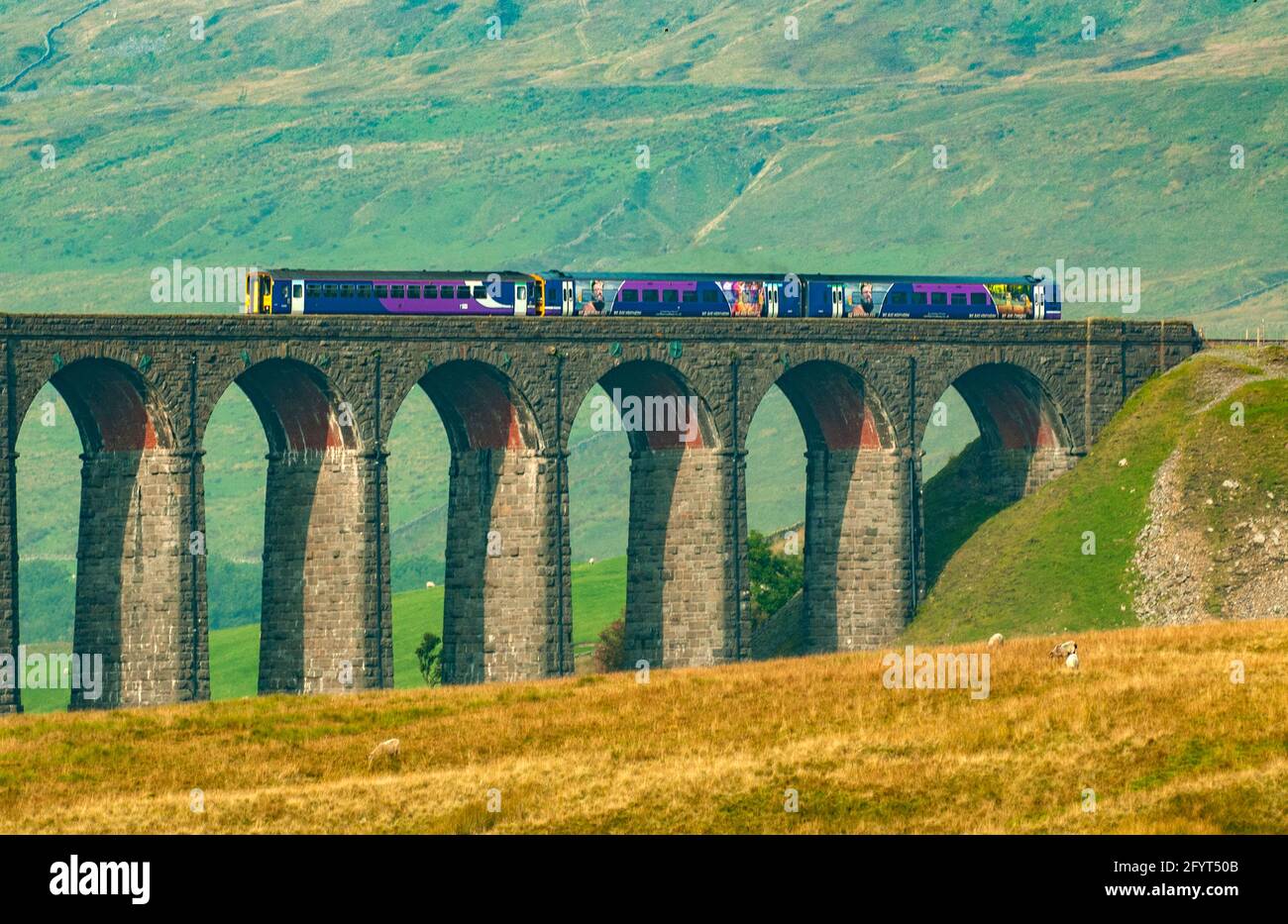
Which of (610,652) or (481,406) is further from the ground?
(481,406)

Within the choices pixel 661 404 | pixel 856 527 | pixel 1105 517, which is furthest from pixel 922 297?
pixel 661 404

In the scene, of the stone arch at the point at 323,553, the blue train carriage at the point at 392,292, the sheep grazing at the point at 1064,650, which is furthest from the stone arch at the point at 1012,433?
the sheep grazing at the point at 1064,650

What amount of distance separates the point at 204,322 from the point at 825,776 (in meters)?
45.4

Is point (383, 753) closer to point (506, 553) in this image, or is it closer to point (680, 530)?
point (506, 553)

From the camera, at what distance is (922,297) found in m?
116

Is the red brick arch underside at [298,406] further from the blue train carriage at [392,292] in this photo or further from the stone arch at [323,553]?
the blue train carriage at [392,292]

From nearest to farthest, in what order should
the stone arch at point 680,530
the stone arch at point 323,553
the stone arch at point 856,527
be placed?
the stone arch at point 323,553, the stone arch at point 680,530, the stone arch at point 856,527

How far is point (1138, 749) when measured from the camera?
199 feet

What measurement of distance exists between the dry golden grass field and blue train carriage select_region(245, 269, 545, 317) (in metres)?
29.4

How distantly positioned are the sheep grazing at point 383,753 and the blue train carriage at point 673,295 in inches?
1690

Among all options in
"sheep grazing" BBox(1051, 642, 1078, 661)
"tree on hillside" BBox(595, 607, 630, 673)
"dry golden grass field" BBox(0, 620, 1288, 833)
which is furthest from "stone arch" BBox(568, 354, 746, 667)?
"sheep grazing" BBox(1051, 642, 1078, 661)

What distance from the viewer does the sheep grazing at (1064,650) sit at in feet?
246

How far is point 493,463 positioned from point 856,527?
58.2 feet
